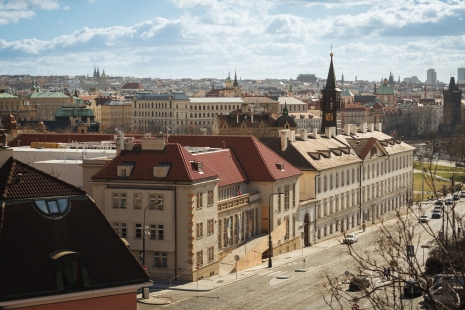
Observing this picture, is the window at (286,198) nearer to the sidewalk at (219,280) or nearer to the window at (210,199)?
the sidewalk at (219,280)

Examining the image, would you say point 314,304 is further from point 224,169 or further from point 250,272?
point 224,169

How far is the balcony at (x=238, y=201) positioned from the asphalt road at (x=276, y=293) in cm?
469

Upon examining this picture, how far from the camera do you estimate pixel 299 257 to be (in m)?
75.4

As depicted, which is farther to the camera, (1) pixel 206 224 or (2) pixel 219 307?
(1) pixel 206 224

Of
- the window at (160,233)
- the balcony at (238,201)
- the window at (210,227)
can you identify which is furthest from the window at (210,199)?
the window at (160,233)

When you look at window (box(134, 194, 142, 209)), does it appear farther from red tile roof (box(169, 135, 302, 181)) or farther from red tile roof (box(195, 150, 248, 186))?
red tile roof (box(169, 135, 302, 181))

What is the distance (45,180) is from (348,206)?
66.9 meters

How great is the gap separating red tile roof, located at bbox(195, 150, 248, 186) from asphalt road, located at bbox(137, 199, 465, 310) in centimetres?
661

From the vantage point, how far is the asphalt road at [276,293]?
55.2 m

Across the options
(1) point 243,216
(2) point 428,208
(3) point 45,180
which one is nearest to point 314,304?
(1) point 243,216

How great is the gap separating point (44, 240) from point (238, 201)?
41.3 meters

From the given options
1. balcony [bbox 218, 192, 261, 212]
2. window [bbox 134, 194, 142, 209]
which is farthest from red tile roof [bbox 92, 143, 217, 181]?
balcony [bbox 218, 192, 261, 212]

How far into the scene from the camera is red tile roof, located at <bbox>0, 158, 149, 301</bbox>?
2953 centimetres

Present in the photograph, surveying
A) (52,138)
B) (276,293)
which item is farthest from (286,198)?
(52,138)
